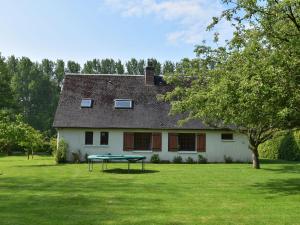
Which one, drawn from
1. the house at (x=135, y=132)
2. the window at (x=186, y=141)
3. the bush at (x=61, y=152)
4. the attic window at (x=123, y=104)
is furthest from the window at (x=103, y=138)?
the window at (x=186, y=141)

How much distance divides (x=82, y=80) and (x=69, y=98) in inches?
102

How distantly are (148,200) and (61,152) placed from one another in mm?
19059

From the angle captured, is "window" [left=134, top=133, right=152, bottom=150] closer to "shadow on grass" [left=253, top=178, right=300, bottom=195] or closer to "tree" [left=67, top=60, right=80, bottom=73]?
"shadow on grass" [left=253, top=178, right=300, bottom=195]

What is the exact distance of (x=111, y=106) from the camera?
34.3m

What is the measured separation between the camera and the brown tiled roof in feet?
108

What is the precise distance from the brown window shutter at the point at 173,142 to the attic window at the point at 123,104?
12.8 ft

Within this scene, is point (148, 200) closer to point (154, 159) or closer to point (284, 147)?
point (154, 159)

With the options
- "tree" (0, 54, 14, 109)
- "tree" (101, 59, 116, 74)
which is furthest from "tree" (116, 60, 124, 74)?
"tree" (0, 54, 14, 109)

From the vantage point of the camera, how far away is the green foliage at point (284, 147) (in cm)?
3362

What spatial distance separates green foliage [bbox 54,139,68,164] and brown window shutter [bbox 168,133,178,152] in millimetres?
7657

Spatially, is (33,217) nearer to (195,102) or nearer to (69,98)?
(195,102)

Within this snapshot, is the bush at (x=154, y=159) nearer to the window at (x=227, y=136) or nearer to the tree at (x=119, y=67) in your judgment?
the window at (x=227, y=136)

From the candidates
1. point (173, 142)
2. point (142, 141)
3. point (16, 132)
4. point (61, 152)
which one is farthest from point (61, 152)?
point (173, 142)

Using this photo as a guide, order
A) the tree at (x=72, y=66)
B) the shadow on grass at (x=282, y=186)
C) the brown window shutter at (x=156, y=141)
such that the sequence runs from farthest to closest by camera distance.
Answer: the tree at (x=72, y=66) < the brown window shutter at (x=156, y=141) < the shadow on grass at (x=282, y=186)
